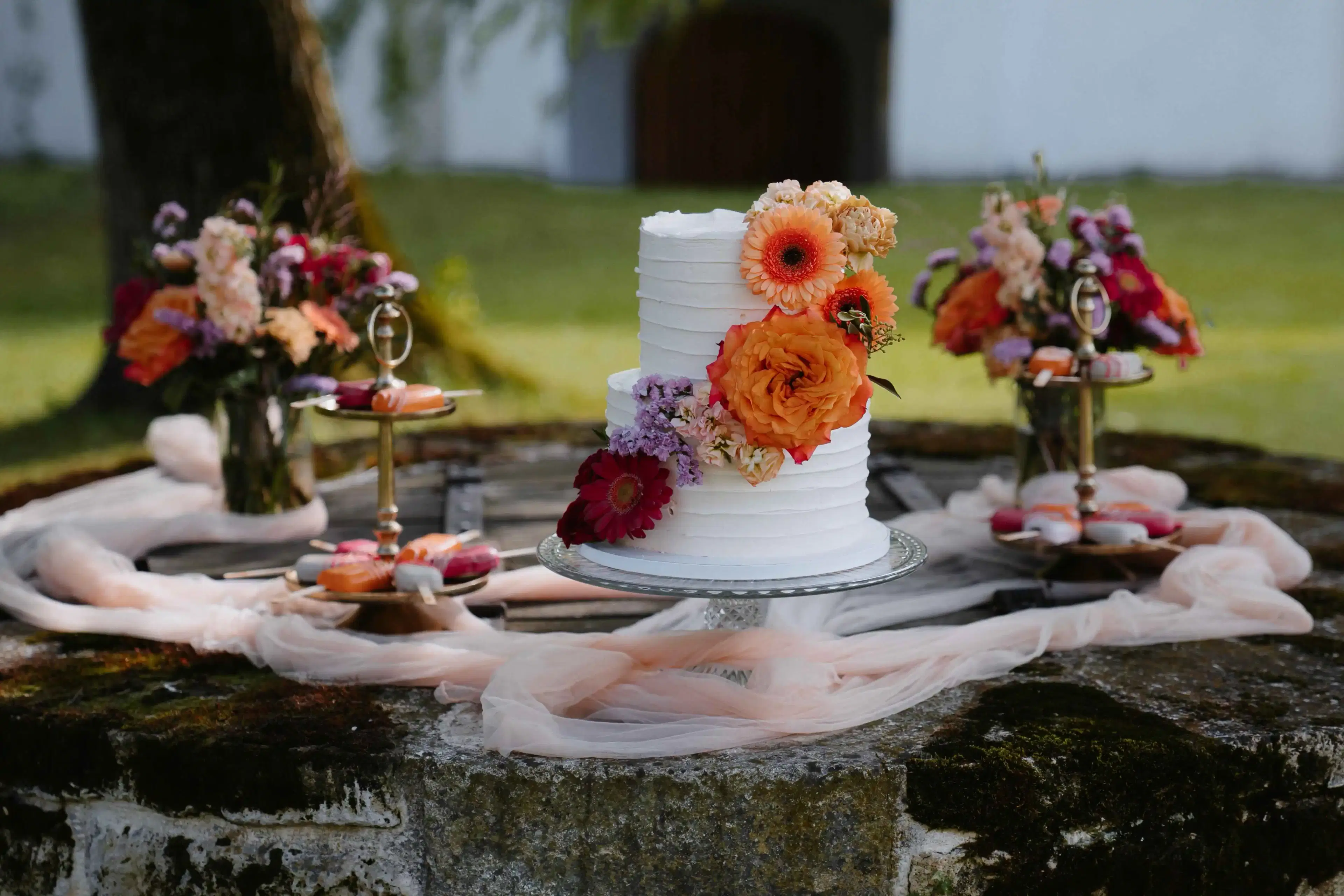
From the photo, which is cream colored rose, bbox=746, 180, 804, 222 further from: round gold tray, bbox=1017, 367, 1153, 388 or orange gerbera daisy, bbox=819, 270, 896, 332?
round gold tray, bbox=1017, 367, 1153, 388

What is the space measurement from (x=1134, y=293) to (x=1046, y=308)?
0.21m

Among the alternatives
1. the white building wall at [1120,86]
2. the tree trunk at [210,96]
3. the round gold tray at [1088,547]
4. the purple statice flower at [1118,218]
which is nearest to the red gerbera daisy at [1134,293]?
the purple statice flower at [1118,218]

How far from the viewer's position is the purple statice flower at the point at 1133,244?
3.78 m

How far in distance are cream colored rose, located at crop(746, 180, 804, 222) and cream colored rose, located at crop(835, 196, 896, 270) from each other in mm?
76

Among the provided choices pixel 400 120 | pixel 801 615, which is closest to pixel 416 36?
pixel 400 120

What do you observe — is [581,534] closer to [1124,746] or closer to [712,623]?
[712,623]

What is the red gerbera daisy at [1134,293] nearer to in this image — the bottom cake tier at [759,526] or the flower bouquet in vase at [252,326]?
the bottom cake tier at [759,526]

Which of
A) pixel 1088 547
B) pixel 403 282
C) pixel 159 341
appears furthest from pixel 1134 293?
pixel 159 341

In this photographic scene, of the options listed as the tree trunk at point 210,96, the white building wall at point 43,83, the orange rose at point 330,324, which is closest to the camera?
the orange rose at point 330,324

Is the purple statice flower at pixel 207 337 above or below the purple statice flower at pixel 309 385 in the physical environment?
above

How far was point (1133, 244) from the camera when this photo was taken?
12.4 ft

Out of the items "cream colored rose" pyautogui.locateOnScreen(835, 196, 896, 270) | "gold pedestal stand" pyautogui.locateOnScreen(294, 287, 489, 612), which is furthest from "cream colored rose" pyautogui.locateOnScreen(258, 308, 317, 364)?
"cream colored rose" pyautogui.locateOnScreen(835, 196, 896, 270)

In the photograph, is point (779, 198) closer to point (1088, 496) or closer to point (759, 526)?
point (759, 526)

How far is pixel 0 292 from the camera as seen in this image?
1075 cm
